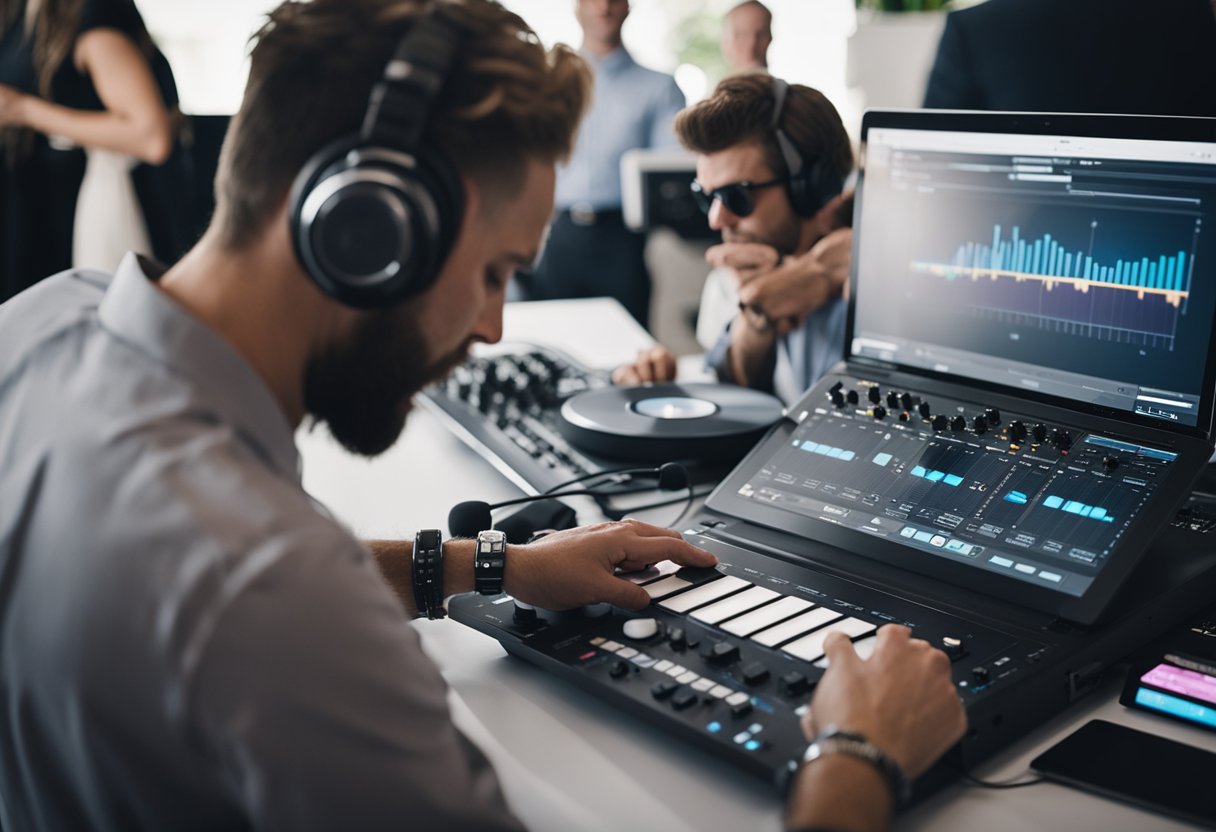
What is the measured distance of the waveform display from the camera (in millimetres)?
983

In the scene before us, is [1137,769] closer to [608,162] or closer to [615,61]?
[608,162]

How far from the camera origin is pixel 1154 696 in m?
0.87

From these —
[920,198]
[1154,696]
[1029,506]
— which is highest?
[920,198]

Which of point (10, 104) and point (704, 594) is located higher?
point (10, 104)

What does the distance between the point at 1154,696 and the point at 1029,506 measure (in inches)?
7.6

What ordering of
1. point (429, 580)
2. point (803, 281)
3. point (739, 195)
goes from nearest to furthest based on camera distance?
point (429, 580) → point (739, 195) → point (803, 281)

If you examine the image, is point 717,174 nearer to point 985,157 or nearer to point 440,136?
point 985,157

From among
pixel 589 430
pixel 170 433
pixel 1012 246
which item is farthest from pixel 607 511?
pixel 170 433

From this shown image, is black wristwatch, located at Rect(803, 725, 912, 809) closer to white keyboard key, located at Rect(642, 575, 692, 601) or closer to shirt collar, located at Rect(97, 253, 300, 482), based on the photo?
white keyboard key, located at Rect(642, 575, 692, 601)

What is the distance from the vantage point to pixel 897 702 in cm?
75

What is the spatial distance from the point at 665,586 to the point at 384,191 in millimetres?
453

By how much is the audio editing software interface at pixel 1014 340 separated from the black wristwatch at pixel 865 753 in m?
0.30

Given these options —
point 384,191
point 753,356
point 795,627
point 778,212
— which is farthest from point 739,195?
point 384,191

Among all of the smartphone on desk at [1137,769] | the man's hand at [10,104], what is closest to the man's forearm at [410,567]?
the smartphone on desk at [1137,769]
